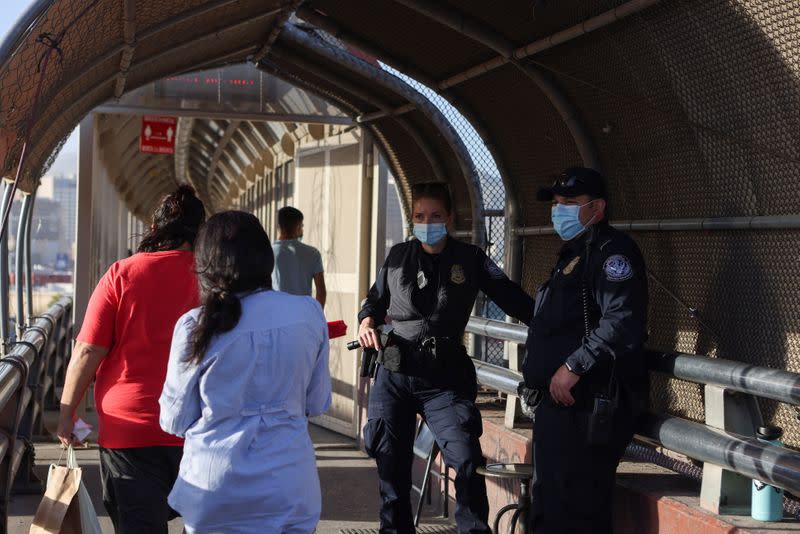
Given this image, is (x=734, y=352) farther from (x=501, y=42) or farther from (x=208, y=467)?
(x=208, y=467)

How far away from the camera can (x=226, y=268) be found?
2.99 meters

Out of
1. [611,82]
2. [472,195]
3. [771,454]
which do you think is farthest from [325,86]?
[771,454]

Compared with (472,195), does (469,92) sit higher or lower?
higher

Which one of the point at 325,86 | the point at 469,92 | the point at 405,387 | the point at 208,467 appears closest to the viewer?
the point at 208,467

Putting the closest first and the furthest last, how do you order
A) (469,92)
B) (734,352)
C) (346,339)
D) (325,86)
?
1. (734,352)
2. (469,92)
3. (325,86)
4. (346,339)

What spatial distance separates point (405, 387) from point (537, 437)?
39.2 inches

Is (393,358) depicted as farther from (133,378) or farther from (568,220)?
(133,378)

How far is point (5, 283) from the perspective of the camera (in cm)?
624

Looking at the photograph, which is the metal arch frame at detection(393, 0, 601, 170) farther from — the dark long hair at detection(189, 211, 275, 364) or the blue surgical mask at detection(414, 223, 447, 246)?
the dark long hair at detection(189, 211, 275, 364)

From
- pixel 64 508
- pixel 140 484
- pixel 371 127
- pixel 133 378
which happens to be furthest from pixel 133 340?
pixel 371 127

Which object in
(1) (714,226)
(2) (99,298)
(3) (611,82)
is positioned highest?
(3) (611,82)

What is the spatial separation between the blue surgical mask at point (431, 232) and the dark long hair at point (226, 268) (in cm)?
218

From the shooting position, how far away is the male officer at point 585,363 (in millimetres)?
3912

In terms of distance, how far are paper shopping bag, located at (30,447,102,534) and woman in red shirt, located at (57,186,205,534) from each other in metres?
0.11
